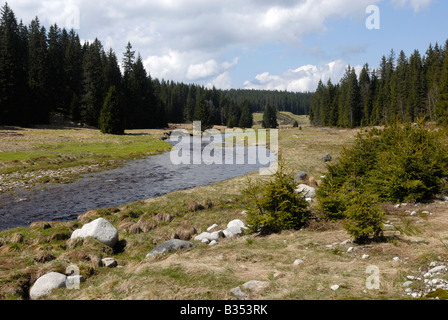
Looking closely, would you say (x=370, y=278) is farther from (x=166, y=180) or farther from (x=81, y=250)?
(x=166, y=180)

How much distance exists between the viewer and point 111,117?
60.3 m

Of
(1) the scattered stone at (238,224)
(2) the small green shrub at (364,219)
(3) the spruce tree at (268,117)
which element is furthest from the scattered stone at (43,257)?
(3) the spruce tree at (268,117)

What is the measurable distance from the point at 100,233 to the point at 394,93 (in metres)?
96.3

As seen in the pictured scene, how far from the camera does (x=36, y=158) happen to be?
3088 centimetres

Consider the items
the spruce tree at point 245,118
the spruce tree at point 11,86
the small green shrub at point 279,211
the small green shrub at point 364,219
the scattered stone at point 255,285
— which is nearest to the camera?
the scattered stone at point 255,285

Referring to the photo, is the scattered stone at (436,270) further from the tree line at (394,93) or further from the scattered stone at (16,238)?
the tree line at (394,93)

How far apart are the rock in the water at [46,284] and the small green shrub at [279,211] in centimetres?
684

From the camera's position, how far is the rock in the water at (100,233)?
1193 cm

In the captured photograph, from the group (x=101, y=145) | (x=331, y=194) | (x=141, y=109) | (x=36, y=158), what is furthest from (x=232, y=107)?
(x=331, y=194)

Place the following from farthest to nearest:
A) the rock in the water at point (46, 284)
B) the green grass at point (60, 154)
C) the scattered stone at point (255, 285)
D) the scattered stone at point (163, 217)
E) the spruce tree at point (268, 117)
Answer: the spruce tree at point (268, 117), the green grass at point (60, 154), the scattered stone at point (163, 217), the rock in the water at point (46, 284), the scattered stone at point (255, 285)

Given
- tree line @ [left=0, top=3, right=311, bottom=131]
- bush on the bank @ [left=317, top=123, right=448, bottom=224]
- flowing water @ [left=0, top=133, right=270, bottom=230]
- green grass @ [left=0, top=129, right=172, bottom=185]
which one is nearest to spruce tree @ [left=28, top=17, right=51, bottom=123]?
tree line @ [left=0, top=3, right=311, bottom=131]

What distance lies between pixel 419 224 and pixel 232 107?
140 meters

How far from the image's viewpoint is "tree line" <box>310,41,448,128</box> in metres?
76.2

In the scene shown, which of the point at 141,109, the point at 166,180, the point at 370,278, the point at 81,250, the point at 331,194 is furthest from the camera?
the point at 141,109
